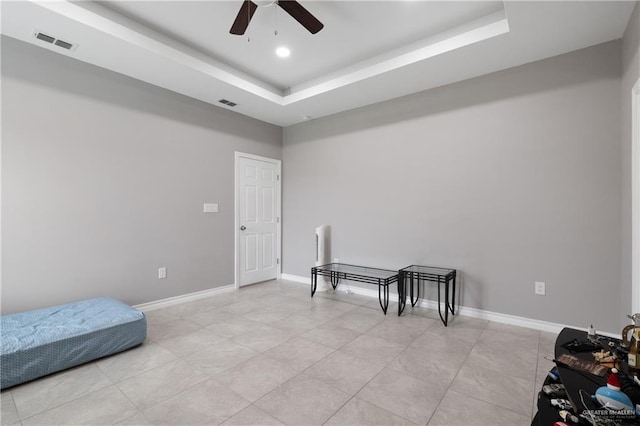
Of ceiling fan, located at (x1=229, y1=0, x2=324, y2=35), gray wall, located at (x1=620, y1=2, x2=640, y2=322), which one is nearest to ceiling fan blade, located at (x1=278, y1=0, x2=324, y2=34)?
ceiling fan, located at (x1=229, y1=0, x2=324, y2=35)

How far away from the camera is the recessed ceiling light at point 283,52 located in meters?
3.31

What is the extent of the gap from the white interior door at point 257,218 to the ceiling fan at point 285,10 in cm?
242

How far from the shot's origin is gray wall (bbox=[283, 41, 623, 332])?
9.10 ft

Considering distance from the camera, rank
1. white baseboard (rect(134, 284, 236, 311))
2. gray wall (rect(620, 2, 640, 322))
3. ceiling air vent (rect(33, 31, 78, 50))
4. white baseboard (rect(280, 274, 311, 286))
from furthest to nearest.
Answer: white baseboard (rect(280, 274, 311, 286)), white baseboard (rect(134, 284, 236, 311)), ceiling air vent (rect(33, 31, 78, 50)), gray wall (rect(620, 2, 640, 322))

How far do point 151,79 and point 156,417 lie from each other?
3442mm

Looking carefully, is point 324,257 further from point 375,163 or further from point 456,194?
point 456,194

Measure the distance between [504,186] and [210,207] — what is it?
12.3ft

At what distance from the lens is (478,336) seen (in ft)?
9.42

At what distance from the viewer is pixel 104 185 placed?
10.8 feet

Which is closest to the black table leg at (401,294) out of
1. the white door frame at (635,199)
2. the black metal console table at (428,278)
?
the black metal console table at (428,278)

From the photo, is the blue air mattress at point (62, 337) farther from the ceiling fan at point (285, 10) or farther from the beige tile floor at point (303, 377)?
the ceiling fan at point (285, 10)

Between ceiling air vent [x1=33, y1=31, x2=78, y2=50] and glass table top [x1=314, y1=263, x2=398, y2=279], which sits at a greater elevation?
ceiling air vent [x1=33, y1=31, x2=78, y2=50]

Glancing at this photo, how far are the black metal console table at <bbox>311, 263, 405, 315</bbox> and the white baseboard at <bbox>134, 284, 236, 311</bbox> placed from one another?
1.33 m

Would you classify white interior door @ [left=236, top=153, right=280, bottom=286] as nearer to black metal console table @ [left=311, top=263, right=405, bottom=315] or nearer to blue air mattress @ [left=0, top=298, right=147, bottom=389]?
black metal console table @ [left=311, top=263, right=405, bottom=315]
